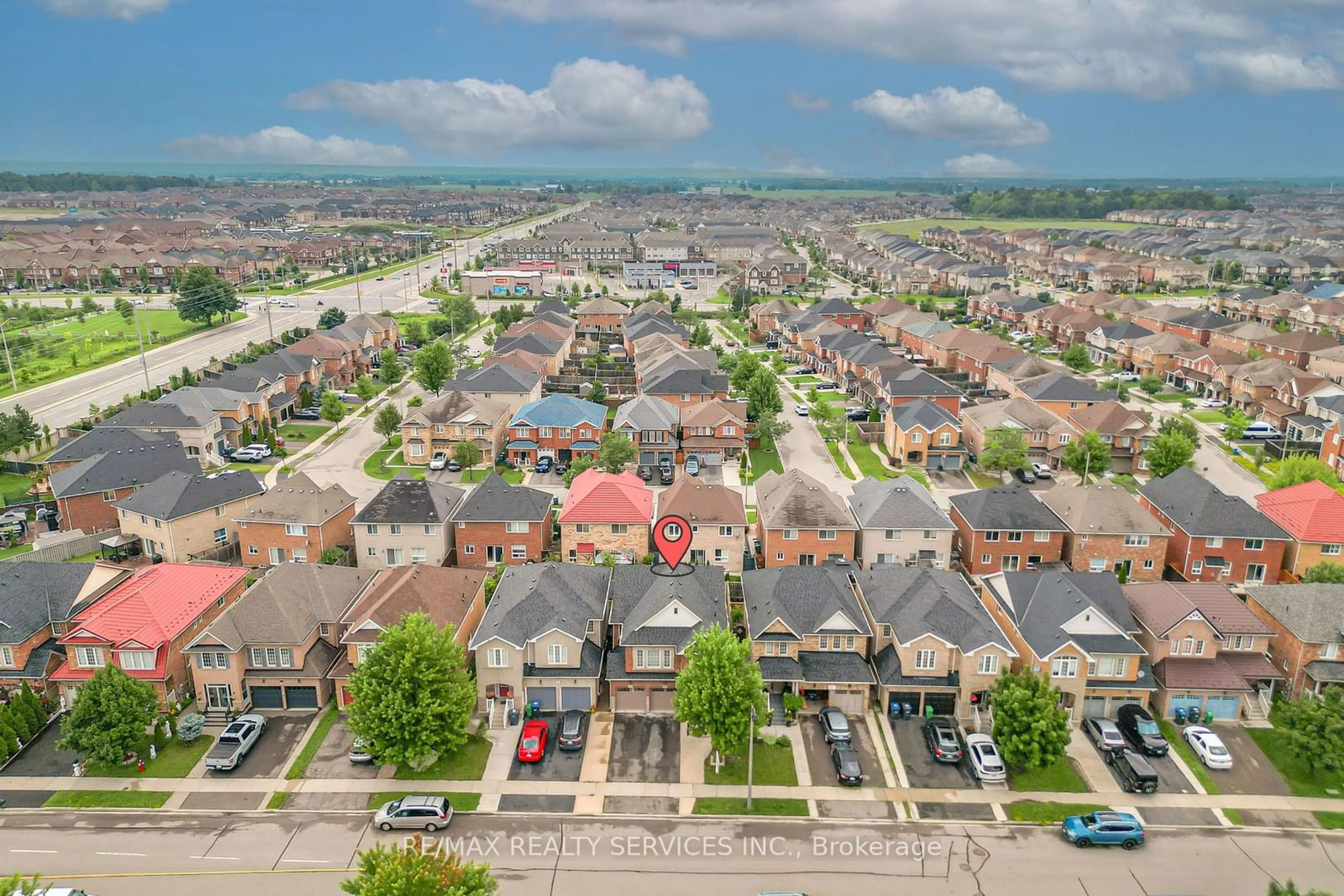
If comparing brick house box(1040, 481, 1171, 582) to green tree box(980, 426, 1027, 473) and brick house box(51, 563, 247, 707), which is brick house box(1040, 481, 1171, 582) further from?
brick house box(51, 563, 247, 707)

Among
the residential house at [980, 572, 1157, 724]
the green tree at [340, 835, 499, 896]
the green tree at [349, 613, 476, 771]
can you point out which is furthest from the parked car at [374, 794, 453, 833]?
the residential house at [980, 572, 1157, 724]

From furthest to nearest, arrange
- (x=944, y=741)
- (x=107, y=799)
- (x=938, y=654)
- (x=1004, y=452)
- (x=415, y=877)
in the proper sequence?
(x=1004, y=452) < (x=938, y=654) < (x=944, y=741) < (x=107, y=799) < (x=415, y=877)

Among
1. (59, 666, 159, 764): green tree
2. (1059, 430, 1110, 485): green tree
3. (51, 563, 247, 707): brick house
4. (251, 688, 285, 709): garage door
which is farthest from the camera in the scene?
(1059, 430, 1110, 485): green tree

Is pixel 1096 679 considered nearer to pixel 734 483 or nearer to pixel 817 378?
pixel 734 483

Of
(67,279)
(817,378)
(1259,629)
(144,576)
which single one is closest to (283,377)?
(144,576)

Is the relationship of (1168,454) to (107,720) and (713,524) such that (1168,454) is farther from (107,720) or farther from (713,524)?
(107,720)

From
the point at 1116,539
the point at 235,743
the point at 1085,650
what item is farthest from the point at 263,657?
the point at 1116,539

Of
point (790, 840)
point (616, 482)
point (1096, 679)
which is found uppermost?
point (616, 482)
